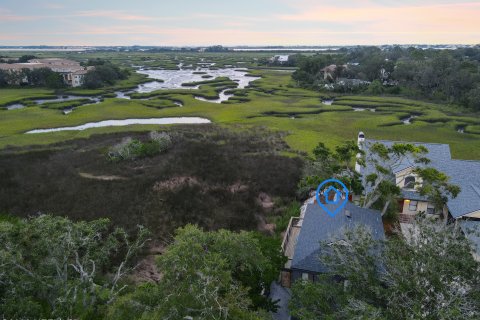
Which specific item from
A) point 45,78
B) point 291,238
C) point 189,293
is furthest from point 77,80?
point 189,293

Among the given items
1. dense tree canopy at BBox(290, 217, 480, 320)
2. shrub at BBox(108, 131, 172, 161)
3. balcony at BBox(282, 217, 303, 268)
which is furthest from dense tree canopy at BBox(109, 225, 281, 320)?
shrub at BBox(108, 131, 172, 161)

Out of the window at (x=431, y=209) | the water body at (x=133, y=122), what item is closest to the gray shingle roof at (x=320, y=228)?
the window at (x=431, y=209)

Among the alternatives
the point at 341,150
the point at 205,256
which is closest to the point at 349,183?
the point at 341,150

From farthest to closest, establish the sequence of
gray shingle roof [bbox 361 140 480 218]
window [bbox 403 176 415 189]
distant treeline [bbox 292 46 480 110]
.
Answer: distant treeline [bbox 292 46 480 110] → window [bbox 403 176 415 189] → gray shingle roof [bbox 361 140 480 218]

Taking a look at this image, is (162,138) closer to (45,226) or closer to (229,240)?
(45,226)

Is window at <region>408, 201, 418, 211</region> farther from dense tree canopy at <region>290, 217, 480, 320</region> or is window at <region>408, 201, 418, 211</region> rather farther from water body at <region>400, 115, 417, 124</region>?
water body at <region>400, 115, 417, 124</region>
